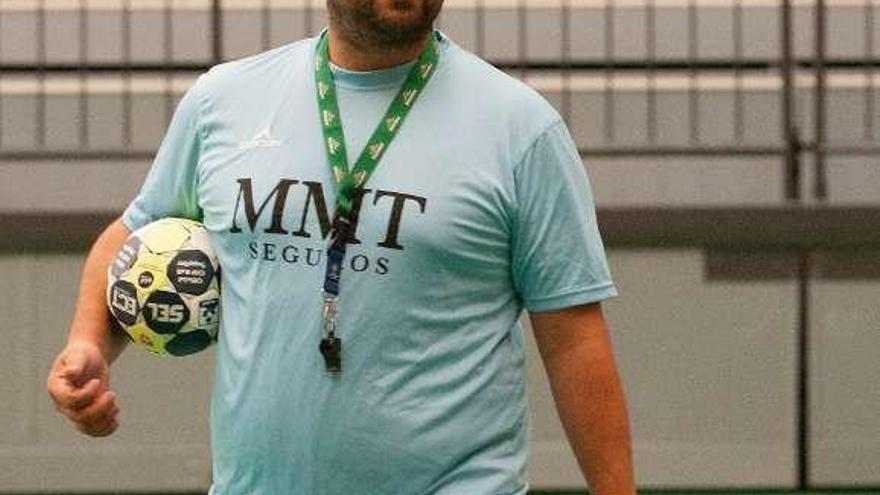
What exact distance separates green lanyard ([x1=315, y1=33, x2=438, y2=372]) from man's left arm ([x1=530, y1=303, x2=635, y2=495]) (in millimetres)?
423

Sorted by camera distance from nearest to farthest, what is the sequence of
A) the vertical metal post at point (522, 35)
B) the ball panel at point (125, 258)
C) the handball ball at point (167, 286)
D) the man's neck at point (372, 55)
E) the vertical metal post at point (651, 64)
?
the man's neck at point (372, 55)
the handball ball at point (167, 286)
the ball panel at point (125, 258)
the vertical metal post at point (651, 64)
the vertical metal post at point (522, 35)

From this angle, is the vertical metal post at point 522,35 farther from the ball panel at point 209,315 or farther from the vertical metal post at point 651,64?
the ball panel at point 209,315

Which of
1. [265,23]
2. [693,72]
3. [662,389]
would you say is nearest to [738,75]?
[693,72]

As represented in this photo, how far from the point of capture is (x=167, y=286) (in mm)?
4305

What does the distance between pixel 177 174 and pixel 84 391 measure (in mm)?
558

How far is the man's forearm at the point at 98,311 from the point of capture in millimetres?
4215

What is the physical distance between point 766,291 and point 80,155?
3.13 metres

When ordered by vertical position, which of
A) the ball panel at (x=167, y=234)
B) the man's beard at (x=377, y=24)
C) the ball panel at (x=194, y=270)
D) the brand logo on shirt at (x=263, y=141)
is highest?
the man's beard at (x=377, y=24)

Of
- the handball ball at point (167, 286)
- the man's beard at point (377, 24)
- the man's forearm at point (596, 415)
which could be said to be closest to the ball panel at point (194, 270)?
the handball ball at point (167, 286)

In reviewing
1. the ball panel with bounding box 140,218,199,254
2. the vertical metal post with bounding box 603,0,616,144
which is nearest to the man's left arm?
the ball panel with bounding box 140,218,199,254

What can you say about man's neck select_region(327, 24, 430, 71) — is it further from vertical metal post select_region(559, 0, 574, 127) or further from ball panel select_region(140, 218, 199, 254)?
vertical metal post select_region(559, 0, 574, 127)

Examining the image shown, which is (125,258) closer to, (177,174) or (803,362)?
(177,174)

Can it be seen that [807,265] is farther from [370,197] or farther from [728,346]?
[370,197]

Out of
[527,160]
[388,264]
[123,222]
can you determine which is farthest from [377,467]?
[123,222]
